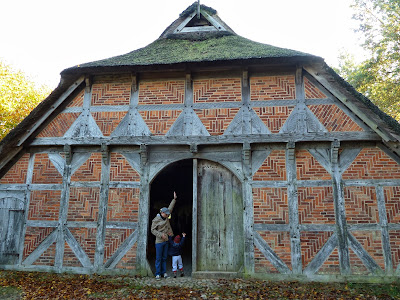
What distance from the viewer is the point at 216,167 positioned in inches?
274

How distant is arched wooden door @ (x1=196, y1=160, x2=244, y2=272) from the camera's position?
6.53 metres

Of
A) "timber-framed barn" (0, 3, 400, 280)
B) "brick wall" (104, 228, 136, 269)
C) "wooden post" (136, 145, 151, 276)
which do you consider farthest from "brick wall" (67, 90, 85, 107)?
"brick wall" (104, 228, 136, 269)

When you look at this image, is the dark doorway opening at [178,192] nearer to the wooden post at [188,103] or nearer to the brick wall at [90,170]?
the brick wall at [90,170]

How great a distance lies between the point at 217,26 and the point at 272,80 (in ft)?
10.5

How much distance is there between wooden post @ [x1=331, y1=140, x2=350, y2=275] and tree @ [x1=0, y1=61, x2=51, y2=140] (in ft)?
53.3

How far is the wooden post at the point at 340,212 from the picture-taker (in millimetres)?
5962

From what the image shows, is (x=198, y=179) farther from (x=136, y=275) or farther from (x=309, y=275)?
(x=309, y=275)

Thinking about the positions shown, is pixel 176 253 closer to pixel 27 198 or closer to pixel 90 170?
pixel 90 170

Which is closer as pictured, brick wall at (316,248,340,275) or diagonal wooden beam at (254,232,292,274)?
brick wall at (316,248,340,275)

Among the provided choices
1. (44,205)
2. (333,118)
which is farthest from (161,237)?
(333,118)

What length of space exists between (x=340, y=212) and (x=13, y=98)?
56.7 feet

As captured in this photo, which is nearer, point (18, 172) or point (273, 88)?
point (273, 88)

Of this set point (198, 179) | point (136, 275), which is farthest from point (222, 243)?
point (136, 275)

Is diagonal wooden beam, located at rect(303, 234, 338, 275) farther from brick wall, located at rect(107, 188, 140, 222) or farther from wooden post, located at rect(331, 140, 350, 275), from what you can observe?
brick wall, located at rect(107, 188, 140, 222)
